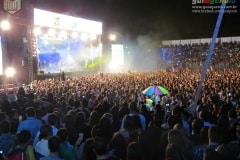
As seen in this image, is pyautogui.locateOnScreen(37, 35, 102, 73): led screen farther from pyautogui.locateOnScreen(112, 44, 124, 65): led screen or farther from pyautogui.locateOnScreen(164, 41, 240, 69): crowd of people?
pyautogui.locateOnScreen(164, 41, 240, 69): crowd of people

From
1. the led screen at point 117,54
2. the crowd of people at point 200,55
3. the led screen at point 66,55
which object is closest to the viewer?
the led screen at point 66,55

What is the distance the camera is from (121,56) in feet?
156

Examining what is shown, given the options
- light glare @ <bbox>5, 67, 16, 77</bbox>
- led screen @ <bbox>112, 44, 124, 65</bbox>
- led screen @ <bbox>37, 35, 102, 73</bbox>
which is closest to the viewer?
light glare @ <bbox>5, 67, 16, 77</bbox>

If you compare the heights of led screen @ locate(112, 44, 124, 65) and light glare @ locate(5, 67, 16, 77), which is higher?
led screen @ locate(112, 44, 124, 65)

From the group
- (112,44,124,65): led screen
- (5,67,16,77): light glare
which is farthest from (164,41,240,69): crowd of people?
(5,67,16,77): light glare

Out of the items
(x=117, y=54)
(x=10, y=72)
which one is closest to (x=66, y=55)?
(x=10, y=72)

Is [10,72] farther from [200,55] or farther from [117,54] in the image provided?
[200,55]

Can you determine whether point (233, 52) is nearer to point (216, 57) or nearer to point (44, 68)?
point (216, 57)

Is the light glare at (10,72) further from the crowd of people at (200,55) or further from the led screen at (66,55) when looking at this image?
the crowd of people at (200,55)

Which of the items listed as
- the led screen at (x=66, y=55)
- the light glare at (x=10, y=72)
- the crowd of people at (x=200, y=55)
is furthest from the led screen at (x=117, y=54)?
the light glare at (x=10, y=72)

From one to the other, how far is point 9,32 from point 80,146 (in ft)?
70.3

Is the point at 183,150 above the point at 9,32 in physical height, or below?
below

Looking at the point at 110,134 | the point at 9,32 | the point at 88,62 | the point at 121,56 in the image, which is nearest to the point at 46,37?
the point at 9,32

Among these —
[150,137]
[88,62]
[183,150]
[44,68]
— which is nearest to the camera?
[183,150]
